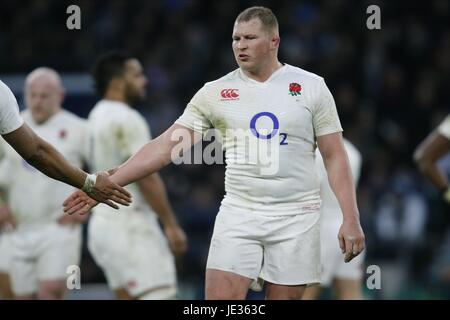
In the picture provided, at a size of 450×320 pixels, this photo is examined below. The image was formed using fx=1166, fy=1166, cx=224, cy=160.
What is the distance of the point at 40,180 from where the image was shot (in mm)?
9898

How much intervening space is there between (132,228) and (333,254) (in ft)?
6.42

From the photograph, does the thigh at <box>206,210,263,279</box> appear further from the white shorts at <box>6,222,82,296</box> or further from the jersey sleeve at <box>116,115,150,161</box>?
the white shorts at <box>6,222,82,296</box>

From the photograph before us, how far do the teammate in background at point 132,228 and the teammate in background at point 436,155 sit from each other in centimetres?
207

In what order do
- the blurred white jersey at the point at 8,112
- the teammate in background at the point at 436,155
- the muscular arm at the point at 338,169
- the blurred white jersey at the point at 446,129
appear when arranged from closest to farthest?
the blurred white jersey at the point at 8,112, the muscular arm at the point at 338,169, the blurred white jersey at the point at 446,129, the teammate in background at the point at 436,155

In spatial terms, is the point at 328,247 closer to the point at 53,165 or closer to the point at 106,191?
the point at 106,191

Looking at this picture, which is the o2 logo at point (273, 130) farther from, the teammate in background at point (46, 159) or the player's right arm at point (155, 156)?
the teammate in background at point (46, 159)

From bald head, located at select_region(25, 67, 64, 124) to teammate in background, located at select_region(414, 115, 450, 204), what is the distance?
3145 mm

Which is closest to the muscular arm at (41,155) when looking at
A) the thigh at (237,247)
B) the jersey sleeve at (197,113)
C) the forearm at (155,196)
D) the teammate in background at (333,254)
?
the jersey sleeve at (197,113)

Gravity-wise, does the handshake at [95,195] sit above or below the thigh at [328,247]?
above

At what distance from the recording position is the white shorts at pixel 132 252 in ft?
30.7

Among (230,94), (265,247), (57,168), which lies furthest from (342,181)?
(57,168)

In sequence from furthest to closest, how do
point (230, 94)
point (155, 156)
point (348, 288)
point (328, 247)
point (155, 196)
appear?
point (348, 288), point (328, 247), point (155, 196), point (155, 156), point (230, 94)

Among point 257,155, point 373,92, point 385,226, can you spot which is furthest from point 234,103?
point 373,92

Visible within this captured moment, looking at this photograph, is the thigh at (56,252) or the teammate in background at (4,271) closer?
the thigh at (56,252)
